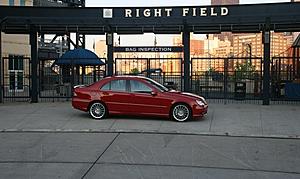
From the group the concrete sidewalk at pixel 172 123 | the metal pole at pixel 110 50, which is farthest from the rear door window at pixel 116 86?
the metal pole at pixel 110 50

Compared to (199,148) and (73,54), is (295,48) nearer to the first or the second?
(73,54)

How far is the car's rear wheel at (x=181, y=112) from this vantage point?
13039mm

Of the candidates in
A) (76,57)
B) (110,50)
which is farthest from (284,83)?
(76,57)

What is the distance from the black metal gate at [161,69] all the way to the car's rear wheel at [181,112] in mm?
6436

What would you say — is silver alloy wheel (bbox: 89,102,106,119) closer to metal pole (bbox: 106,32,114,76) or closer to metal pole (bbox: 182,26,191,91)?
metal pole (bbox: 106,32,114,76)

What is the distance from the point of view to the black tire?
1359 centimetres

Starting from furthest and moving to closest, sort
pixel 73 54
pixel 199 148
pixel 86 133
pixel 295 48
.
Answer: pixel 295 48 → pixel 73 54 → pixel 86 133 → pixel 199 148

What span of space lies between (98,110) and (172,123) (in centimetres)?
253

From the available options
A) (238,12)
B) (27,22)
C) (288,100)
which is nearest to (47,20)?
(27,22)

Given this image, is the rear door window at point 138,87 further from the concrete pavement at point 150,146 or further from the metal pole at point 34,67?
the metal pole at point 34,67

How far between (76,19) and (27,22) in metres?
2.14

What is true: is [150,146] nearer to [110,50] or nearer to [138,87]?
[138,87]

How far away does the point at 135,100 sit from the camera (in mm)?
13281

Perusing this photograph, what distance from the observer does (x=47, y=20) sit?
737 inches
